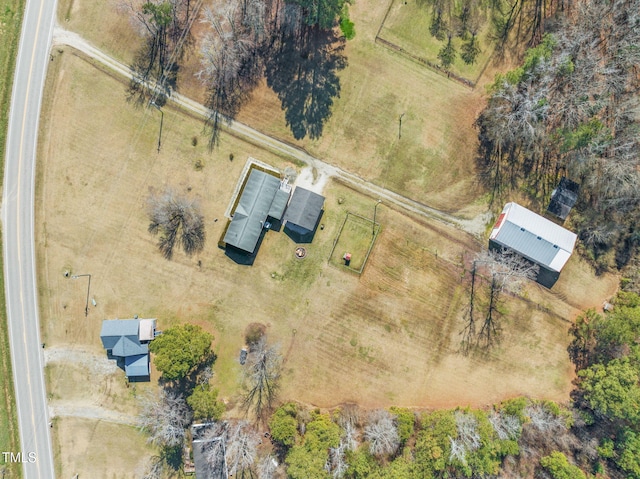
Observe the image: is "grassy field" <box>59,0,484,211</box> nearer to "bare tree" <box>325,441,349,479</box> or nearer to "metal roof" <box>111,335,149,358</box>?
"metal roof" <box>111,335,149,358</box>

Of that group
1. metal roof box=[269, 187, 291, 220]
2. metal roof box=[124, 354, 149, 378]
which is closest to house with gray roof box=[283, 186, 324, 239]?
metal roof box=[269, 187, 291, 220]

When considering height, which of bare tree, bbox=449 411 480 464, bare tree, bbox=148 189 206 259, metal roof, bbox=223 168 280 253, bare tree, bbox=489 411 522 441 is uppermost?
metal roof, bbox=223 168 280 253

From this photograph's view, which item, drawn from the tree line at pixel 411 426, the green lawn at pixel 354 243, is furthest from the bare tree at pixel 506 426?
the green lawn at pixel 354 243

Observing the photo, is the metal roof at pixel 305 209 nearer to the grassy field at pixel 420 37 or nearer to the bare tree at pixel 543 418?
the grassy field at pixel 420 37

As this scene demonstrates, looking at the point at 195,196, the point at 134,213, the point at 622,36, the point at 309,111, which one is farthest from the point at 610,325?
the point at 134,213

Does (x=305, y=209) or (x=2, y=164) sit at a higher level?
(x=305, y=209)

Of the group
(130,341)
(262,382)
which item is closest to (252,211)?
(130,341)

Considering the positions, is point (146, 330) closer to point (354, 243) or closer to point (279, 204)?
point (279, 204)
